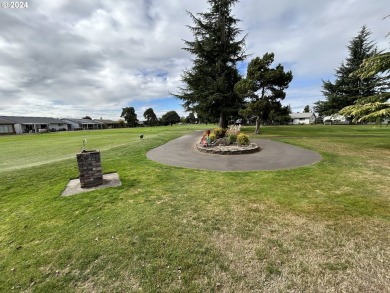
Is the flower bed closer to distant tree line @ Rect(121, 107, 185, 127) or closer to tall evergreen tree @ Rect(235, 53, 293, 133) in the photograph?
tall evergreen tree @ Rect(235, 53, 293, 133)

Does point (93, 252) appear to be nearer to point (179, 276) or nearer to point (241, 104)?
point (179, 276)

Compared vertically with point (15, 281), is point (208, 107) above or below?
above

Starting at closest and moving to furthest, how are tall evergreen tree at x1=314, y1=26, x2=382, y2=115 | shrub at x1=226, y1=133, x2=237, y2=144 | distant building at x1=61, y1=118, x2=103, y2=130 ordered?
shrub at x1=226, y1=133, x2=237, y2=144 → tall evergreen tree at x1=314, y1=26, x2=382, y2=115 → distant building at x1=61, y1=118, x2=103, y2=130

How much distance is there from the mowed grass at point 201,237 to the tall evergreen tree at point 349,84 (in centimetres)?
3463

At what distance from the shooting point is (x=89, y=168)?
5250 millimetres

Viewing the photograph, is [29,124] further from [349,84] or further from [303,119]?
[303,119]

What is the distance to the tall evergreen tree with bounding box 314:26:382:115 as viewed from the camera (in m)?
31.9

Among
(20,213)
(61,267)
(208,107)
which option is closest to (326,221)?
(61,267)

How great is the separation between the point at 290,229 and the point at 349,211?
4.85 feet

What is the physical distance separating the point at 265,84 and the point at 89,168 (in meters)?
18.3

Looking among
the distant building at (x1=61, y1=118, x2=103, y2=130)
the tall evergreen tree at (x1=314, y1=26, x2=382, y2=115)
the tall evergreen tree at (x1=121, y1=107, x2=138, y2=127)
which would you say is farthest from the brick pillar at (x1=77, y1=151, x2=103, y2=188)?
the tall evergreen tree at (x1=121, y1=107, x2=138, y2=127)

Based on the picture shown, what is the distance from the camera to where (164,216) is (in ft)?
11.9

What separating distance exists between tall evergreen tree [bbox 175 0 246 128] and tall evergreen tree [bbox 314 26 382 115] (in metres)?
19.9

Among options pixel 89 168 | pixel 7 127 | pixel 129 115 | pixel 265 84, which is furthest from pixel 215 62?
pixel 129 115
